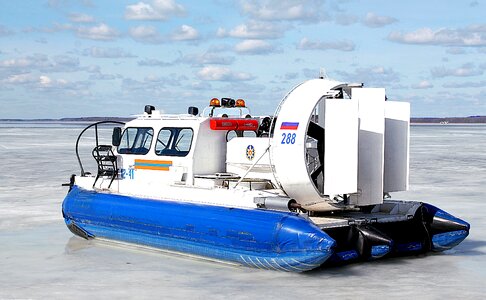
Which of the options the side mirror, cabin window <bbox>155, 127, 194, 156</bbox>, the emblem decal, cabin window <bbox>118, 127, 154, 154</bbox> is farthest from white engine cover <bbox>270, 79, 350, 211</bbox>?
the side mirror

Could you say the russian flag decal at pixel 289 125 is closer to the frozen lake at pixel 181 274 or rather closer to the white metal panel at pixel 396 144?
the white metal panel at pixel 396 144

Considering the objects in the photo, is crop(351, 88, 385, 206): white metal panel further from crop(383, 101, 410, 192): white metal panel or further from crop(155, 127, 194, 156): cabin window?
crop(155, 127, 194, 156): cabin window

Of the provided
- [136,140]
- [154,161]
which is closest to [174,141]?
[154,161]

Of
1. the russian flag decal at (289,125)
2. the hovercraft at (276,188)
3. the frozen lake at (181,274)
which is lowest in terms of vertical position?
the frozen lake at (181,274)

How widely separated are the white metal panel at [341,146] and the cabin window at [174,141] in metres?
2.25

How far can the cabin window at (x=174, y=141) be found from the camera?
10.6m

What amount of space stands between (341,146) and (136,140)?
3468 mm

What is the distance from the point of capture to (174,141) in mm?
10664

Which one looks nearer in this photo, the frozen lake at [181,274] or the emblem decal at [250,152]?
the frozen lake at [181,274]

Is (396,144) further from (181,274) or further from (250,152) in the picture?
(181,274)

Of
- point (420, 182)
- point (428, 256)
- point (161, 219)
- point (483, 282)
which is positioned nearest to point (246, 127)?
point (161, 219)

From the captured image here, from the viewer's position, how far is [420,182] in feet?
60.5

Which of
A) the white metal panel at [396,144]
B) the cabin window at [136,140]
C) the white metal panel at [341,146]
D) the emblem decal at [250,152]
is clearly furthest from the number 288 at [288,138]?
the cabin window at [136,140]

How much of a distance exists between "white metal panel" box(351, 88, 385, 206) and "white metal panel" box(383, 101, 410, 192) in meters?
0.52
